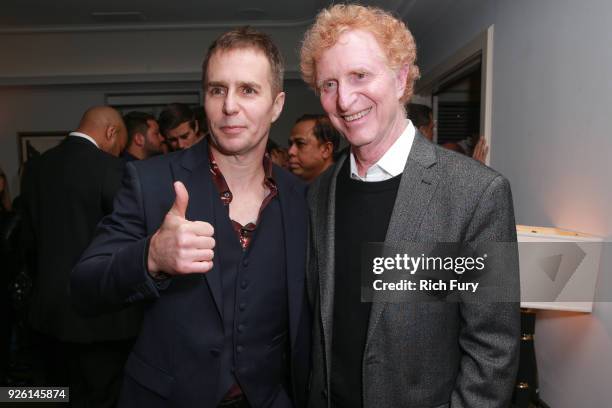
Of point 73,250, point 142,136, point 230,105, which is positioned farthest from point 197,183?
point 142,136

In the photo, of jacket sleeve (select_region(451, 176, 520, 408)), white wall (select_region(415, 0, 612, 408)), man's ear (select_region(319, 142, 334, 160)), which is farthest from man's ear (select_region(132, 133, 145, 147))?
jacket sleeve (select_region(451, 176, 520, 408))

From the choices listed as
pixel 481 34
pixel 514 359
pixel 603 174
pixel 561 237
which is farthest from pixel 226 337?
pixel 481 34

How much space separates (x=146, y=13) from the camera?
5.90m

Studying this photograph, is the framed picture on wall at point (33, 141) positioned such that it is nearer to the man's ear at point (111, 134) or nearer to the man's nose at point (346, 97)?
the man's ear at point (111, 134)

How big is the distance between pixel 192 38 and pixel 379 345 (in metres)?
6.14

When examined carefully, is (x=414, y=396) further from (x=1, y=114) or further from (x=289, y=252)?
(x=1, y=114)

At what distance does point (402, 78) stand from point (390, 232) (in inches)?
18.8

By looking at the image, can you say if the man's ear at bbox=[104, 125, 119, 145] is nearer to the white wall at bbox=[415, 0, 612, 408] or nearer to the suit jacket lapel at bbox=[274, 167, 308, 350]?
the suit jacket lapel at bbox=[274, 167, 308, 350]

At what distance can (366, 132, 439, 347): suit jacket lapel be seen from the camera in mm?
1242

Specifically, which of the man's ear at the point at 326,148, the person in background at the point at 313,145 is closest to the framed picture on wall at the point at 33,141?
the person in background at the point at 313,145

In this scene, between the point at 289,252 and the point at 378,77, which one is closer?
the point at 378,77

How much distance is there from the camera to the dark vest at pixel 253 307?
4.46ft

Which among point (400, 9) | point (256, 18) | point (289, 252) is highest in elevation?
point (256, 18)

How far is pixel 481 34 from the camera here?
11.1ft
